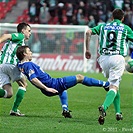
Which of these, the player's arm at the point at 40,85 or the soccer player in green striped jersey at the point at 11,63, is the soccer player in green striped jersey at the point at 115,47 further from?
the soccer player in green striped jersey at the point at 11,63

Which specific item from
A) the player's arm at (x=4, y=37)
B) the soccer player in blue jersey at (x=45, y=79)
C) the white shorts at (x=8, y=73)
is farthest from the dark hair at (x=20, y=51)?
the white shorts at (x=8, y=73)

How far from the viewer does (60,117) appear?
9797 millimetres

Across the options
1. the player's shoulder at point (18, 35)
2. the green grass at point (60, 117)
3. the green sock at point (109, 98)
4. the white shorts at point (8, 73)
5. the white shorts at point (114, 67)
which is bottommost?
the green grass at point (60, 117)

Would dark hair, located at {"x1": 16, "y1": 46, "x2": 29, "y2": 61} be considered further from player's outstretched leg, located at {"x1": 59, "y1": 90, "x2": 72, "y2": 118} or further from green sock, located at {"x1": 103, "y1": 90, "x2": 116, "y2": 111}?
green sock, located at {"x1": 103, "y1": 90, "x2": 116, "y2": 111}

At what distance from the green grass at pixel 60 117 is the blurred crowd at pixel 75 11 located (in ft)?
42.2

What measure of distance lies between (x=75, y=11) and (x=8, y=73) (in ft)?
58.9

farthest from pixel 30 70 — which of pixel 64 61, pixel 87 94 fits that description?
pixel 64 61

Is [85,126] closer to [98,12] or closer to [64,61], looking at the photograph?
[64,61]

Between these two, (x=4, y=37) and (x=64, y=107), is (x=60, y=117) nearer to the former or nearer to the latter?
(x=64, y=107)

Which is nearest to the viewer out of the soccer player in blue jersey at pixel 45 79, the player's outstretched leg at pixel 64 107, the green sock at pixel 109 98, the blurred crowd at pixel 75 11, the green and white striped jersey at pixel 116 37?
the green sock at pixel 109 98

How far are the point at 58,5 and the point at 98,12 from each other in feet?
6.81

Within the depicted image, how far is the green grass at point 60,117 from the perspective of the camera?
27.0 feet

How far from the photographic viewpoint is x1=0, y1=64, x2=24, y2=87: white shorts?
9.86 metres

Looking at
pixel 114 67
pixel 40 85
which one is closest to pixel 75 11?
pixel 114 67
